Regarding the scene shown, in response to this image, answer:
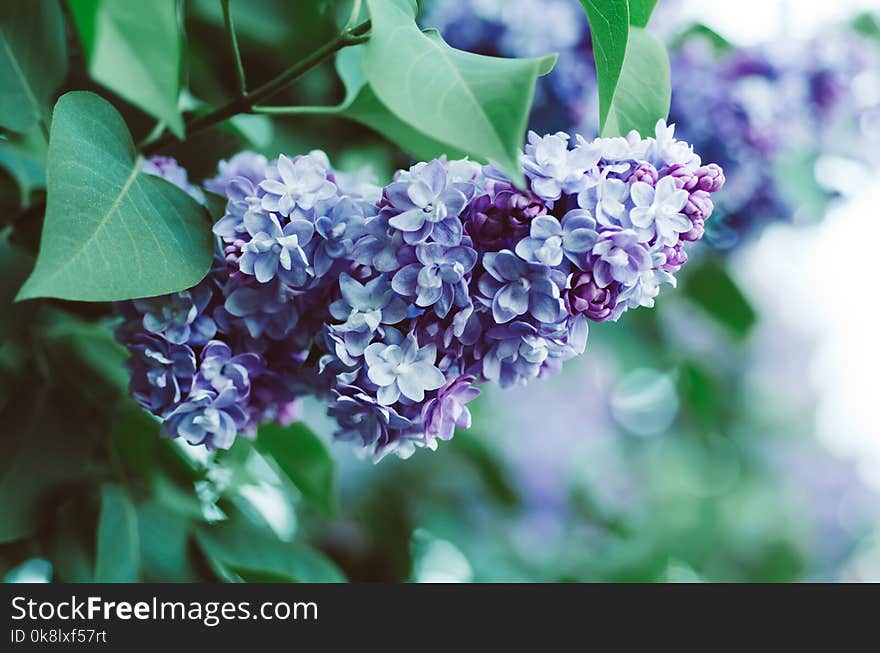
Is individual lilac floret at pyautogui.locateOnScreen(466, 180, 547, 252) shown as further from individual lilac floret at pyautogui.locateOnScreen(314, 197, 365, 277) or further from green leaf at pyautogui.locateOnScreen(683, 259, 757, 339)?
green leaf at pyautogui.locateOnScreen(683, 259, 757, 339)

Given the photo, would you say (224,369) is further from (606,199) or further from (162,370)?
(606,199)

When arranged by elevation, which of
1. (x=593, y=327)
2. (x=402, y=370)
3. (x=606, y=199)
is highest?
(x=606, y=199)

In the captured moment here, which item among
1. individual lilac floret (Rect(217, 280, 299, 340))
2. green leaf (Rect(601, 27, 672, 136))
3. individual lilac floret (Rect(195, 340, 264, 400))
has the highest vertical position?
green leaf (Rect(601, 27, 672, 136))

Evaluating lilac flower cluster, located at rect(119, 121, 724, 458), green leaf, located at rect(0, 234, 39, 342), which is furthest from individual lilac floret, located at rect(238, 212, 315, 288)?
green leaf, located at rect(0, 234, 39, 342)

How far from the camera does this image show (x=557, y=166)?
0.51 metres

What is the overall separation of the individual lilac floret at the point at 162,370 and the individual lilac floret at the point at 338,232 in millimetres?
109

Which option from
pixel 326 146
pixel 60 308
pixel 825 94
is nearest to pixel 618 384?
pixel 825 94

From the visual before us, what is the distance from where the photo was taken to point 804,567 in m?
2.72

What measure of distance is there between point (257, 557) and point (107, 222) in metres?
0.49

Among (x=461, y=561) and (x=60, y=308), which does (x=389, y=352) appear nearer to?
(x=60, y=308)

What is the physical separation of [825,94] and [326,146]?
0.74 meters

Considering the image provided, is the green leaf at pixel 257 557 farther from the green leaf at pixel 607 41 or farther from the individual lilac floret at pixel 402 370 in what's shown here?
the green leaf at pixel 607 41

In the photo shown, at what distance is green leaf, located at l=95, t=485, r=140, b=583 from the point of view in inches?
29.8

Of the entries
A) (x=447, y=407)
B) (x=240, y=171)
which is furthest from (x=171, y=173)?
(x=447, y=407)
